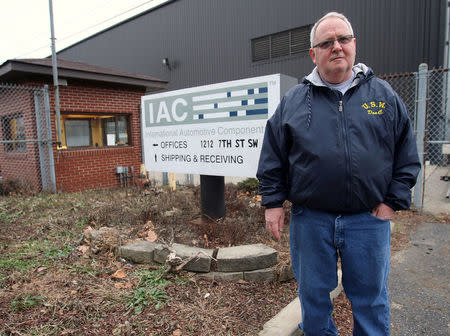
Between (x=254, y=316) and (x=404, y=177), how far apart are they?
1.54 metres

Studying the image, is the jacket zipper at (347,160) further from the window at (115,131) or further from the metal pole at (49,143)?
the window at (115,131)

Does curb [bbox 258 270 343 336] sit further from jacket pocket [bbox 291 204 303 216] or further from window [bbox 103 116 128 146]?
window [bbox 103 116 128 146]

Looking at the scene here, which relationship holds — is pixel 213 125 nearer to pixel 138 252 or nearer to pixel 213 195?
pixel 213 195

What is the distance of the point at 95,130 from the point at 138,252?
6.54 metres

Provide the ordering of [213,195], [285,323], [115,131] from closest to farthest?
[285,323], [213,195], [115,131]

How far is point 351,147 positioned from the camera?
1699mm

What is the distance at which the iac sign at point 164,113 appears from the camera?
14.1ft

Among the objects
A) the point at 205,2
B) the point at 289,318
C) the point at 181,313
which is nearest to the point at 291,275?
the point at 289,318

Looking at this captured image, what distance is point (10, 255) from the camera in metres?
3.53

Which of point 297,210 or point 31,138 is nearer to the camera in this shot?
point 297,210

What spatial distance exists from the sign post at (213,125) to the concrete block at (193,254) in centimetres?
106

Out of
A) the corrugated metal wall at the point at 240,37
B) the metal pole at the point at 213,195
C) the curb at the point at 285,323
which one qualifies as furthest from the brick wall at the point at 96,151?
the corrugated metal wall at the point at 240,37

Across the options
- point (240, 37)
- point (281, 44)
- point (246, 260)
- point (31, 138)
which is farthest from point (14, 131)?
point (281, 44)

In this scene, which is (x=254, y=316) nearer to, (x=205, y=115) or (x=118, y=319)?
(x=118, y=319)
